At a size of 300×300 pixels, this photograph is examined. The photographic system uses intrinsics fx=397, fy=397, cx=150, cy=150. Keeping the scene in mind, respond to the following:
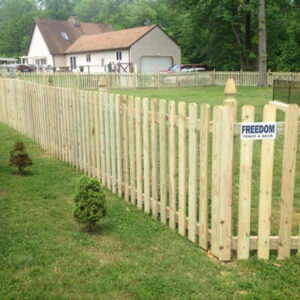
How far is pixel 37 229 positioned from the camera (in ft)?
15.2

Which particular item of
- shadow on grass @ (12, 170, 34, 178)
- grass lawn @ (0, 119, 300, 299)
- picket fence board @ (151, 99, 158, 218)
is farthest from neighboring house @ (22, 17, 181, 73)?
grass lawn @ (0, 119, 300, 299)

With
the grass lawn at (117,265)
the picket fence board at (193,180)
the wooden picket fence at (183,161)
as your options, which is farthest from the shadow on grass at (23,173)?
the picket fence board at (193,180)

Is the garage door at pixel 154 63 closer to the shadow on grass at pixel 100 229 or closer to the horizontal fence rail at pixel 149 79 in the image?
the horizontal fence rail at pixel 149 79

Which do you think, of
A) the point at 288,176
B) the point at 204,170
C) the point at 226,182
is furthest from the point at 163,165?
the point at 288,176

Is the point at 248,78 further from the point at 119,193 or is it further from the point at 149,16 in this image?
the point at 149,16

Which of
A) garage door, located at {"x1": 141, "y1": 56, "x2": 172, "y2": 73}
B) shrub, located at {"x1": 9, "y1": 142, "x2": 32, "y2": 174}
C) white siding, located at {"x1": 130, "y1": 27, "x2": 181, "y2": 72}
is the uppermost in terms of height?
white siding, located at {"x1": 130, "y1": 27, "x2": 181, "y2": 72}

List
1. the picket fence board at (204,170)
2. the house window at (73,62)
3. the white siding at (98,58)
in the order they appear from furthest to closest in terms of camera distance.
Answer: the house window at (73,62)
the white siding at (98,58)
the picket fence board at (204,170)

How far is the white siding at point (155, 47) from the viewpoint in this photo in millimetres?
44000

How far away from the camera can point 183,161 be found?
4.49m

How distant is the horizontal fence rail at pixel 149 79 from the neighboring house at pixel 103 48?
38.4 ft

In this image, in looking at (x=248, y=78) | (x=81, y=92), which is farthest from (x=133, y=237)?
(x=248, y=78)

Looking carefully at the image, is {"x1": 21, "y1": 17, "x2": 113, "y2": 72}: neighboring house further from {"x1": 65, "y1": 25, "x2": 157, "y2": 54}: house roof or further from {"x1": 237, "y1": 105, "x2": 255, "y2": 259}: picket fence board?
{"x1": 237, "y1": 105, "x2": 255, "y2": 259}: picket fence board

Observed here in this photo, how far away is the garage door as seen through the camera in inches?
1768

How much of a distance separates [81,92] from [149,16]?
63.7 m
